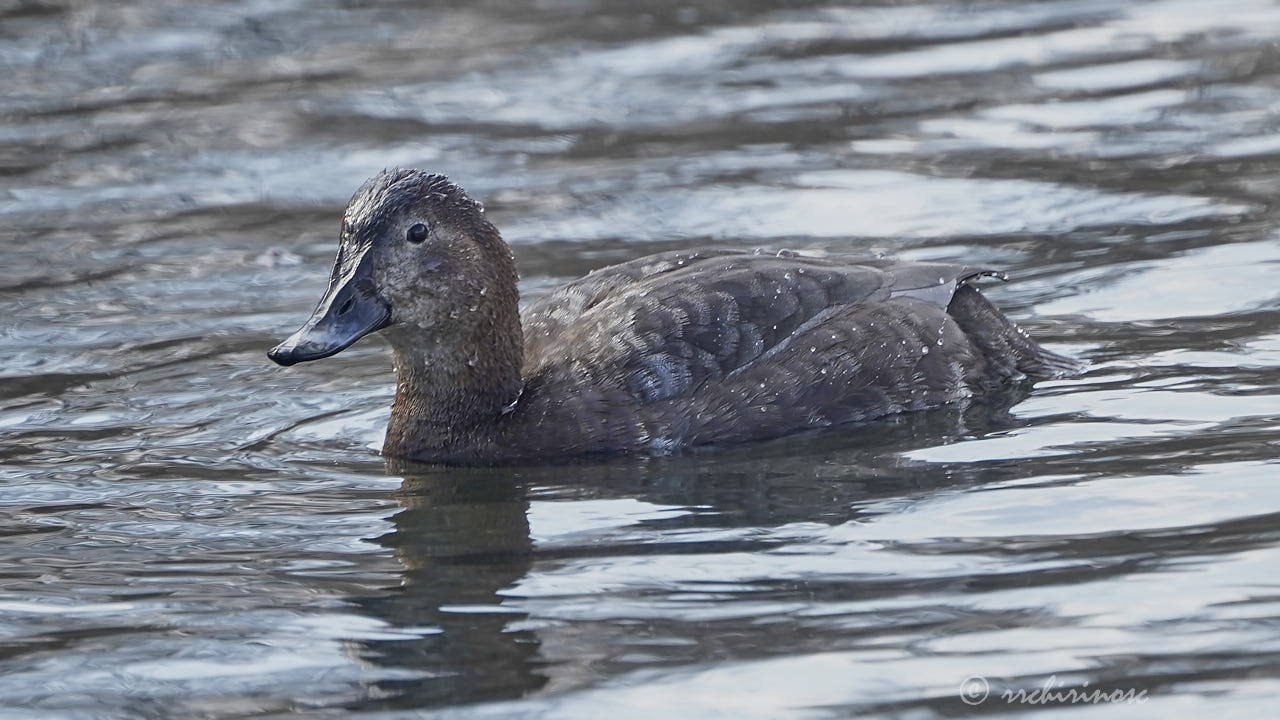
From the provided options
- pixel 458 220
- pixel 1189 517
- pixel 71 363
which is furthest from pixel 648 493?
pixel 71 363

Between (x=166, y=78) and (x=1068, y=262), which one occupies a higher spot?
(x=166, y=78)

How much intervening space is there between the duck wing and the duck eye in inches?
27.2

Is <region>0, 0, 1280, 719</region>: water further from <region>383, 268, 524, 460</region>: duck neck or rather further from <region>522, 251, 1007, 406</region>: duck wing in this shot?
<region>522, 251, 1007, 406</region>: duck wing

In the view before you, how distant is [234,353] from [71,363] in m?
0.68

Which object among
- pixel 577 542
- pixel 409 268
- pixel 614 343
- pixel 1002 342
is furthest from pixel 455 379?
pixel 1002 342

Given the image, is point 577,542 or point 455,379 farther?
point 455,379

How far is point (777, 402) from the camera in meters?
6.93

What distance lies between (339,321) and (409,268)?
328 mm

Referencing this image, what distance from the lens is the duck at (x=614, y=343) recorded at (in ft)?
22.3

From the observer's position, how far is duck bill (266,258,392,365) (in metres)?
6.49

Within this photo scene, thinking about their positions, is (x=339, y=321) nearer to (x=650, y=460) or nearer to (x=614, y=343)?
(x=614, y=343)

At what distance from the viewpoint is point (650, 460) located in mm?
6773

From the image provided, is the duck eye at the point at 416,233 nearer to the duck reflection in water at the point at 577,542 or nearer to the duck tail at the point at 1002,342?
the duck reflection in water at the point at 577,542

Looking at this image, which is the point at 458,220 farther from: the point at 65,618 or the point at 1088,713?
the point at 1088,713
